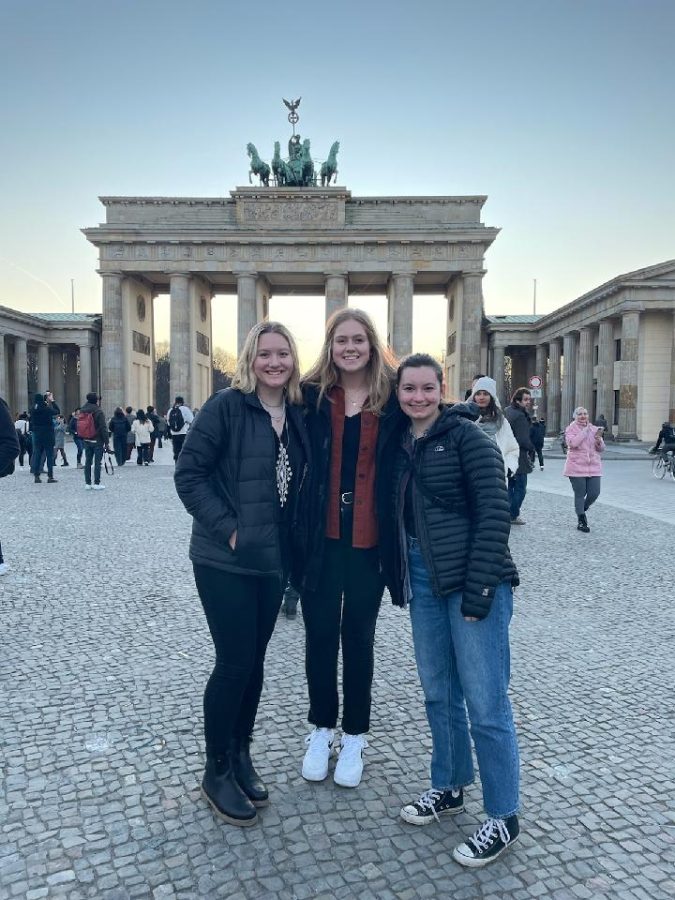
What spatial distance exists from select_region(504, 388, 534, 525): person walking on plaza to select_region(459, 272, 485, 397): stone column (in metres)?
31.4

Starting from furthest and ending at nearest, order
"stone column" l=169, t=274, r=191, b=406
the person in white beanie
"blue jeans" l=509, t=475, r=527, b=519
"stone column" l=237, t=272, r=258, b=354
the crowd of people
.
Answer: "stone column" l=237, t=272, r=258, b=354 < "stone column" l=169, t=274, r=191, b=406 < "blue jeans" l=509, t=475, r=527, b=519 < the person in white beanie < the crowd of people

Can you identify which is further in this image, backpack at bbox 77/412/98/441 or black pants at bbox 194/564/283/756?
backpack at bbox 77/412/98/441

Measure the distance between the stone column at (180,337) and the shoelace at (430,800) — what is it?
38.7 metres

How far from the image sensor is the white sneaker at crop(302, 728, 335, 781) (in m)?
2.94

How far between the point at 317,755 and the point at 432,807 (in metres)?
0.57

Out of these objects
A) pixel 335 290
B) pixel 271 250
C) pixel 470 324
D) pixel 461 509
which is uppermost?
pixel 271 250

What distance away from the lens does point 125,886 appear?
7.41 ft

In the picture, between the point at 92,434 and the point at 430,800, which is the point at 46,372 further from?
the point at 430,800

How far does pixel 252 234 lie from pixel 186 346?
7.77 meters

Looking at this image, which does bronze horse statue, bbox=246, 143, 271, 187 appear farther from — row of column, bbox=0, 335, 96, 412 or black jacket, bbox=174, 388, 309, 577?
black jacket, bbox=174, 388, 309, 577

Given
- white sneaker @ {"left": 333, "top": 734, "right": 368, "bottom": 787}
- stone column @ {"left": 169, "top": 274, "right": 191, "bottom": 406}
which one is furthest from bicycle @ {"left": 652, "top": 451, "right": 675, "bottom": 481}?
stone column @ {"left": 169, "top": 274, "right": 191, "bottom": 406}

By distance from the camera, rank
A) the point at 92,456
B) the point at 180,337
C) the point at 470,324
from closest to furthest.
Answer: the point at 92,456 < the point at 180,337 < the point at 470,324

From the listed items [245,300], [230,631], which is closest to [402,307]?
[245,300]

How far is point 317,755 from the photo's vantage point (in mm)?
2971
